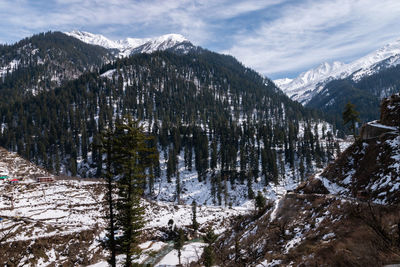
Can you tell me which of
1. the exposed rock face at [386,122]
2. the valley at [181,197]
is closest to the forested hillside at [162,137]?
the valley at [181,197]

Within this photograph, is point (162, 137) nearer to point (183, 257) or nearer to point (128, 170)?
point (183, 257)

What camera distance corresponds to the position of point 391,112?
95.9 feet

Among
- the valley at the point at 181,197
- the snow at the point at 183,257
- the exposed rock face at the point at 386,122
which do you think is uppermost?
the exposed rock face at the point at 386,122

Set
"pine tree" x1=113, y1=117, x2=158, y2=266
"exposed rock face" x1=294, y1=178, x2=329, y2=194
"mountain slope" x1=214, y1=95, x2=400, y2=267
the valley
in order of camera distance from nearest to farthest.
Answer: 1. "mountain slope" x1=214, y1=95, x2=400, y2=267
2. the valley
3. "pine tree" x1=113, y1=117, x2=158, y2=266
4. "exposed rock face" x1=294, y1=178, x2=329, y2=194

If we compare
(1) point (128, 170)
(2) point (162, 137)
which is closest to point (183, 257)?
(1) point (128, 170)

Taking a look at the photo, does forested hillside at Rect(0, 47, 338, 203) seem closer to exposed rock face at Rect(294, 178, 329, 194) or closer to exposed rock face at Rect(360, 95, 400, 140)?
exposed rock face at Rect(294, 178, 329, 194)

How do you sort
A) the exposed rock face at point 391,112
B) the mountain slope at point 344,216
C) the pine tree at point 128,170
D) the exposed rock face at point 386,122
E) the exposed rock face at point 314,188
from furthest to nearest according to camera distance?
the exposed rock face at point 314,188 → the exposed rock face at point 391,112 → the exposed rock face at point 386,122 → the pine tree at point 128,170 → the mountain slope at point 344,216

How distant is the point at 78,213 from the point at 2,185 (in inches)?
961

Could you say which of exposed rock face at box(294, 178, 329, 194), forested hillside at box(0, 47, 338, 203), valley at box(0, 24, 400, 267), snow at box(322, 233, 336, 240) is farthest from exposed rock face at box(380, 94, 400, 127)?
forested hillside at box(0, 47, 338, 203)

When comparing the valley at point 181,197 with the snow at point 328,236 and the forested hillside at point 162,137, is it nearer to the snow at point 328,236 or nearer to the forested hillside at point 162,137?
the snow at point 328,236

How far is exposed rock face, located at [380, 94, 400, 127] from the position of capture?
28161 mm

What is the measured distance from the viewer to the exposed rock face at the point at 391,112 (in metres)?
28.2

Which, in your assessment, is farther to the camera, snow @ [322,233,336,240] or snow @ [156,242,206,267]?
snow @ [156,242,206,267]

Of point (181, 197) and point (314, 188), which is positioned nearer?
point (314, 188)
